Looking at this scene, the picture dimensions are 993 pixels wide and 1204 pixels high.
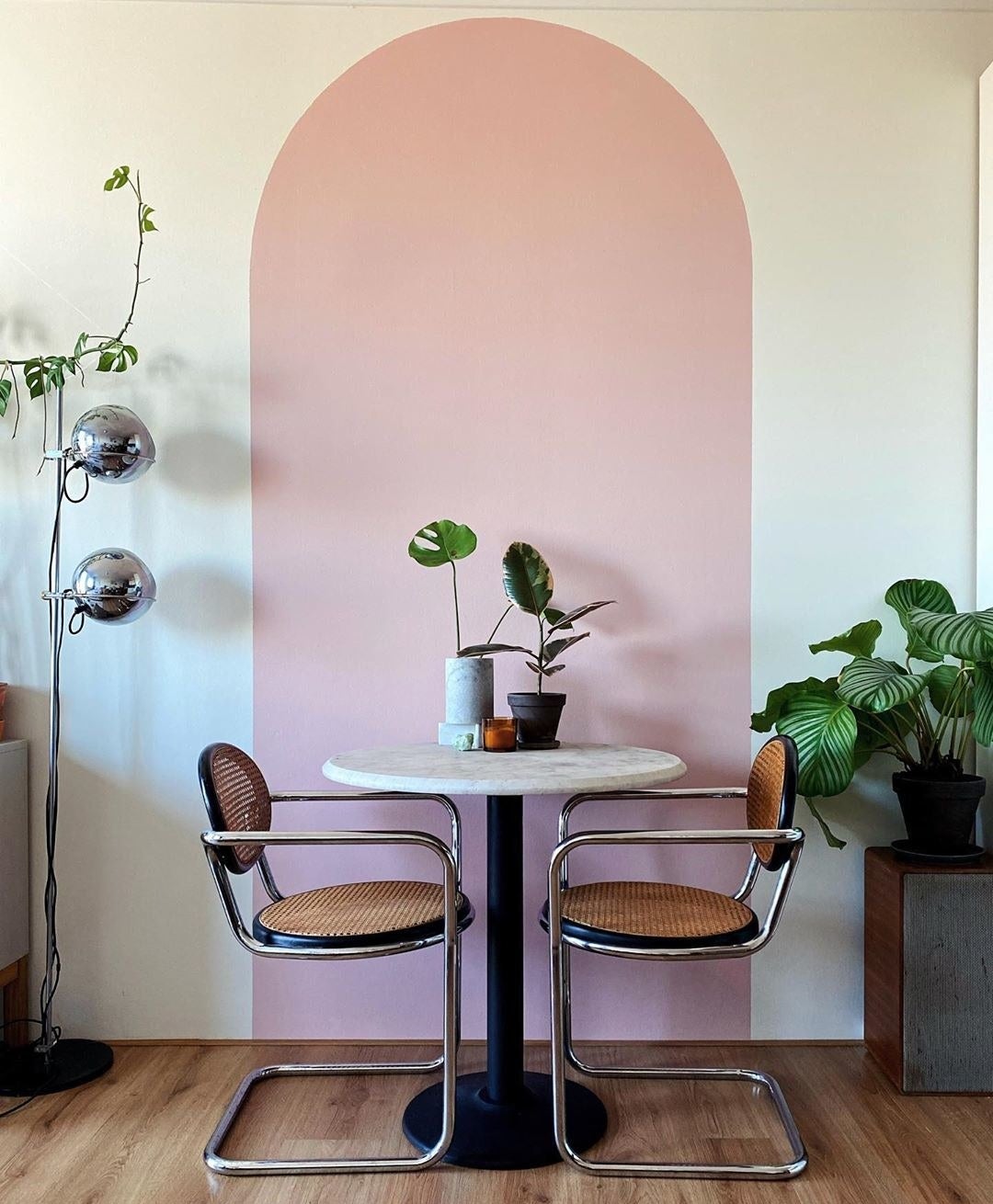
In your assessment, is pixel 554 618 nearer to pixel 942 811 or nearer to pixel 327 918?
pixel 327 918

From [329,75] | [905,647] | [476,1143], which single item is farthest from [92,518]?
[905,647]

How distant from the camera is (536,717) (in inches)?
101

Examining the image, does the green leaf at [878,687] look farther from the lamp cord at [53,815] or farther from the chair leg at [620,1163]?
the lamp cord at [53,815]

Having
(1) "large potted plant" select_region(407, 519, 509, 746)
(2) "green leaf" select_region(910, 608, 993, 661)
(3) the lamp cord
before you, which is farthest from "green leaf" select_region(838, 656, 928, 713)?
(3) the lamp cord

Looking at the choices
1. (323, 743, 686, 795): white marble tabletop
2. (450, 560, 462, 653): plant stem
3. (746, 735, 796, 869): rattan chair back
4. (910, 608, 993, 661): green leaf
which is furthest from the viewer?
(450, 560, 462, 653): plant stem

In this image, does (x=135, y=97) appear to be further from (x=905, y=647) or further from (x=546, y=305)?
(x=905, y=647)

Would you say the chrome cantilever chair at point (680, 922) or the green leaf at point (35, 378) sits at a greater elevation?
the green leaf at point (35, 378)

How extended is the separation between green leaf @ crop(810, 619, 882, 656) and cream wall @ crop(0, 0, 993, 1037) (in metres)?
0.23


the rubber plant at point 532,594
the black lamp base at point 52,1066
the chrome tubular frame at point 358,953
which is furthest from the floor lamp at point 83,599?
the rubber plant at point 532,594

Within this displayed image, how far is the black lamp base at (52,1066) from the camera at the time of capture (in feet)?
8.43

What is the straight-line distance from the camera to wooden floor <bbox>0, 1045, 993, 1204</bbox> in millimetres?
2125

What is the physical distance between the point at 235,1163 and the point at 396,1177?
34cm

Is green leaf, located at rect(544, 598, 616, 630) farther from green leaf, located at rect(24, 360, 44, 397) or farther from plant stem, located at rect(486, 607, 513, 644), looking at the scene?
green leaf, located at rect(24, 360, 44, 397)

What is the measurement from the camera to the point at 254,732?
2912mm
